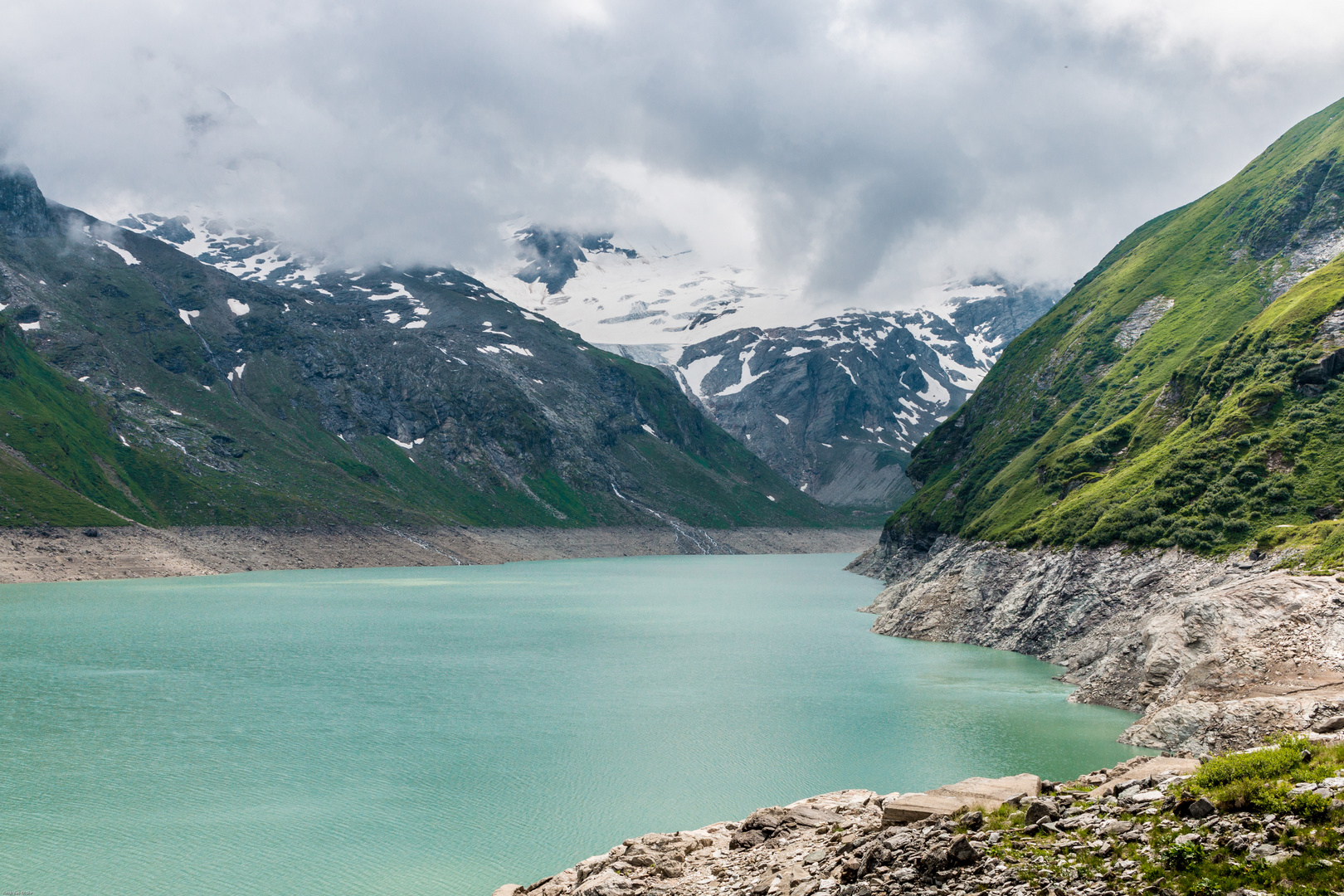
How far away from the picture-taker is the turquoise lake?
87.2 ft

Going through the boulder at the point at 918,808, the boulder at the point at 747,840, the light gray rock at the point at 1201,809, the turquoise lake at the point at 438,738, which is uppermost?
the light gray rock at the point at 1201,809

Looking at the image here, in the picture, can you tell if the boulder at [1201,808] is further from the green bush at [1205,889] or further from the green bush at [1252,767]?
the green bush at [1205,889]

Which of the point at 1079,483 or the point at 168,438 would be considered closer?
the point at 1079,483

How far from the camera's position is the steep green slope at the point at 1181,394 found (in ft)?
176

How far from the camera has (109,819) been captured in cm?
2883

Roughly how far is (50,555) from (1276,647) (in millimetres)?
144128

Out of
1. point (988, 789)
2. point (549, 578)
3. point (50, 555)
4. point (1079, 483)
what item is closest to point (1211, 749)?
point (988, 789)

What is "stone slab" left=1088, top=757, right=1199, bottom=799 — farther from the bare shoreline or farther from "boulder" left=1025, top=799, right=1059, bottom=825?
the bare shoreline

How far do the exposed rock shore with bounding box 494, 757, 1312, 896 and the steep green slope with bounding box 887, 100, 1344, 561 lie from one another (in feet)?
131

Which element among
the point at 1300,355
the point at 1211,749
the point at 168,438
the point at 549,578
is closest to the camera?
the point at 1211,749

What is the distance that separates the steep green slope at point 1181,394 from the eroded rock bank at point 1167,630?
2.69 m

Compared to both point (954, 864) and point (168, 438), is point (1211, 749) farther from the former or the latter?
point (168, 438)

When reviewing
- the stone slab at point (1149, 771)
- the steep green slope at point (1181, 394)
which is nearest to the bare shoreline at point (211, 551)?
the steep green slope at point (1181, 394)

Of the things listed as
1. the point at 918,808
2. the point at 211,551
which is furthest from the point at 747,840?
the point at 211,551
